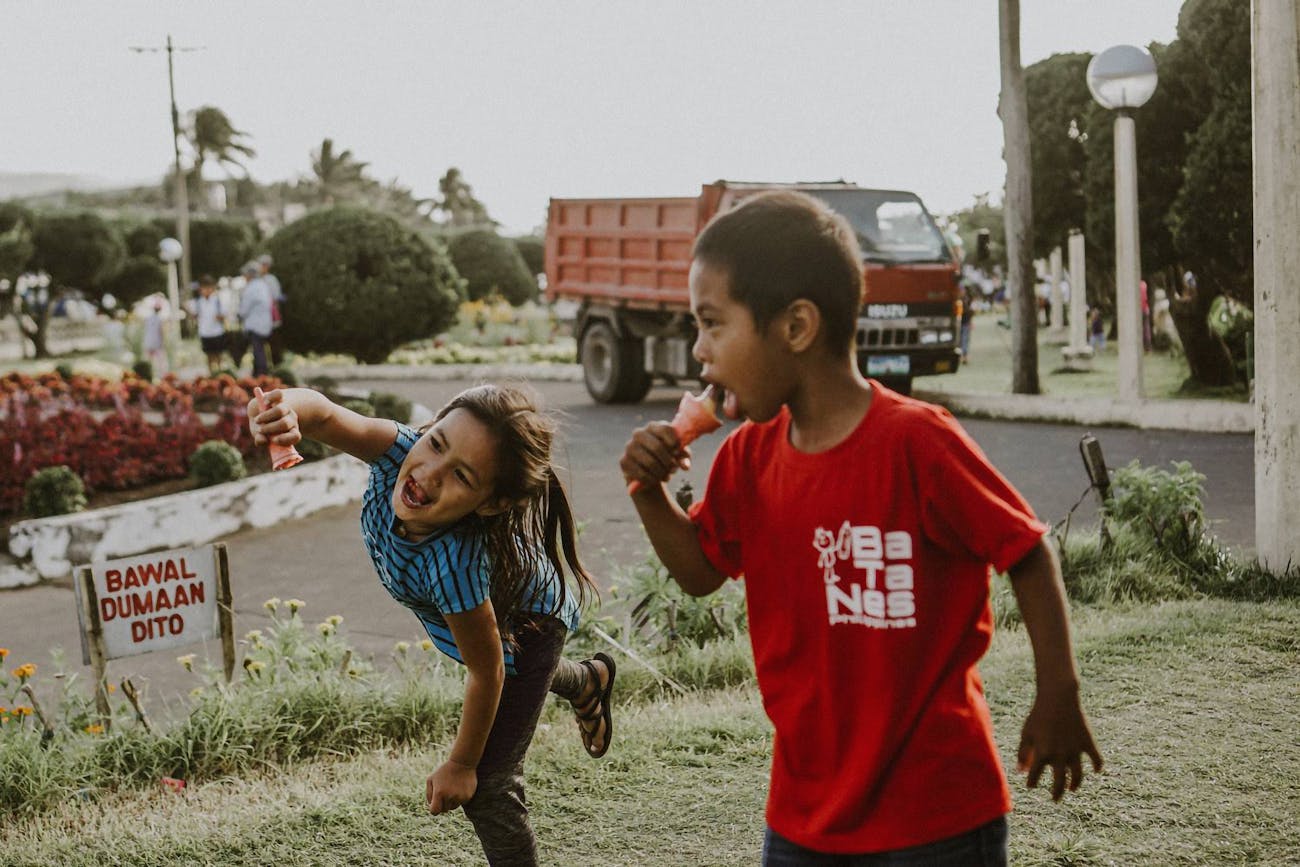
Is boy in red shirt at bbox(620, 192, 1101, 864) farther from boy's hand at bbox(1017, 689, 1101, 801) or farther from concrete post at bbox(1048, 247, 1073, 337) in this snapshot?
concrete post at bbox(1048, 247, 1073, 337)

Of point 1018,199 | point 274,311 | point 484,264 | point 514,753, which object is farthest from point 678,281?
point 484,264

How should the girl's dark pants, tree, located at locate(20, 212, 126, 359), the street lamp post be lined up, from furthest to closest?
tree, located at locate(20, 212, 126, 359) → the street lamp post → the girl's dark pants

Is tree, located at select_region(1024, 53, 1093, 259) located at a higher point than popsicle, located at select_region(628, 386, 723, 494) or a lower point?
higher

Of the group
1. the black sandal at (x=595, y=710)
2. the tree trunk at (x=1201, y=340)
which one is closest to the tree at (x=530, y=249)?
the tree trunk at (x=1201, y=340)

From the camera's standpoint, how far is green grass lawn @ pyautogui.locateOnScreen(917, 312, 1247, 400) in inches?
694

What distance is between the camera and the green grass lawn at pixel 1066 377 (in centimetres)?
1762

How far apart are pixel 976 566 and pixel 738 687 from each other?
3.33 m

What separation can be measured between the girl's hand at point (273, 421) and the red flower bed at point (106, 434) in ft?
25.0

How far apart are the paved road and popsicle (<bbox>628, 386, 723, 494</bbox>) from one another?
44.9 inches

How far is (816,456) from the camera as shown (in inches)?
83.5

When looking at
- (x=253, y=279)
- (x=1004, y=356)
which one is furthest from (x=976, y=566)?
(x=1004, y=356)

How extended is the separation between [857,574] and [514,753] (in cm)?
126

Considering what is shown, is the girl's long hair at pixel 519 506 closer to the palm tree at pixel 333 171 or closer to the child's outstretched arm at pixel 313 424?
the child's outstretched arm at pixel 313 424

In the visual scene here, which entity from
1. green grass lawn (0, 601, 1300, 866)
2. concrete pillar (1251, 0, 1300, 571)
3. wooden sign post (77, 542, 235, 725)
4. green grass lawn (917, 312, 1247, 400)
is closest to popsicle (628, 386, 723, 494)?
green grass lawn (0, 601, 1300, 866)
